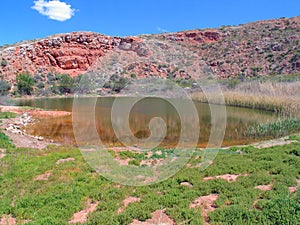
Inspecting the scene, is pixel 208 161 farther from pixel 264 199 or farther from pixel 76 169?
pixel 76 169

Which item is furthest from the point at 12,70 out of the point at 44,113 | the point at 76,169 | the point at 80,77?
the point at 76,169

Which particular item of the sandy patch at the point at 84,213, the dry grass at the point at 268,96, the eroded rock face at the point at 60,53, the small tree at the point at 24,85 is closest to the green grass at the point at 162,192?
the sandy patch at the point at 84,213

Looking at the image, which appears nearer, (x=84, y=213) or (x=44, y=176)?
(x=84, y=213)

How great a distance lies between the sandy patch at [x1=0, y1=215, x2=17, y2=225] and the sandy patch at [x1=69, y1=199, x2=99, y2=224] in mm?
1030

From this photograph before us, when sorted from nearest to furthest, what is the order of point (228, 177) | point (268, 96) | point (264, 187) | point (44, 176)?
point (264, 187)
point (228, 177)
point (44, 176)
point (268, 96)

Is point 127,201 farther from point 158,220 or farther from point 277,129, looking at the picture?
point 277,129

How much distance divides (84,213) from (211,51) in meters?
59.4

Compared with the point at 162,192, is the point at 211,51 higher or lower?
higher

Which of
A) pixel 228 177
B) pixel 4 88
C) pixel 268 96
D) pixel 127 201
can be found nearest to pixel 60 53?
pixel 4 88

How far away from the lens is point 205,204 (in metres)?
5.01

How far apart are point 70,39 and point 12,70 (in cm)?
1503

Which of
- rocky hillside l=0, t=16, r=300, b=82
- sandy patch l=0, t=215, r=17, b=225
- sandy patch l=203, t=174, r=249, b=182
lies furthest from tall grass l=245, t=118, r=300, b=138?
rocky hillside l=0, t=16, r=300, b=82

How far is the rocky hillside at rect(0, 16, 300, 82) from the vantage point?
47781mm

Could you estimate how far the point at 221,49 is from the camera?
59.1m
